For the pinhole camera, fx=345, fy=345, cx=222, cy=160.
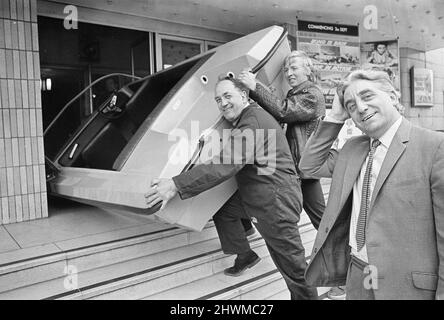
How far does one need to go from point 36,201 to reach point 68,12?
2.55 meters

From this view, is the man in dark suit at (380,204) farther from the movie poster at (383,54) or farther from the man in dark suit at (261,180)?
the movie poster at (383,54)

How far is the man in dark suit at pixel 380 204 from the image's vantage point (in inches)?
34.4

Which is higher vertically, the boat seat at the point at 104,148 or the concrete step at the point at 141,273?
the boat seat at the point at 104,148

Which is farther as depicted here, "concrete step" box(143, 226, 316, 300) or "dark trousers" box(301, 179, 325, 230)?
"dark trousers" box(301, 179, 325, 230)

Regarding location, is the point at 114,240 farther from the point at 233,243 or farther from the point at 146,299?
the point at 233,243

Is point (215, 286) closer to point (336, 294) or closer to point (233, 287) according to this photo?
point (233, 287)

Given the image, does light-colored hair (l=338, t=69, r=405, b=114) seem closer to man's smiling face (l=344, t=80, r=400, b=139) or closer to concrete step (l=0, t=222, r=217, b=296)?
man's smiling face (l=344, t=80, r=400, b=139)

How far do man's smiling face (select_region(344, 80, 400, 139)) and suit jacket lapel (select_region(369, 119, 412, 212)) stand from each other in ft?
0.15

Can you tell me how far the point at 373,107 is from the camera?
0.96 m

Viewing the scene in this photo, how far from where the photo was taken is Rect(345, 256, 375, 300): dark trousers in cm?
101

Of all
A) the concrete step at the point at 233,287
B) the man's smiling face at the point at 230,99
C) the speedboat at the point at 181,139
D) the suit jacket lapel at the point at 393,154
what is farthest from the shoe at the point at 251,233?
the suit jacket lapel at the point at 393,154

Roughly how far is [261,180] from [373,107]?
2.66ft

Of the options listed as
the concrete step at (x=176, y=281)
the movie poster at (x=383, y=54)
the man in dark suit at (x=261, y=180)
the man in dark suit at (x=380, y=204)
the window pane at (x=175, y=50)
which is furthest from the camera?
the movie poster at (x=383, y=54)

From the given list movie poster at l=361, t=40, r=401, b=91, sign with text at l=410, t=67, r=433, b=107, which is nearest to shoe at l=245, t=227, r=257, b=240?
movie poster at l=361, t=40, r=401, b=91
